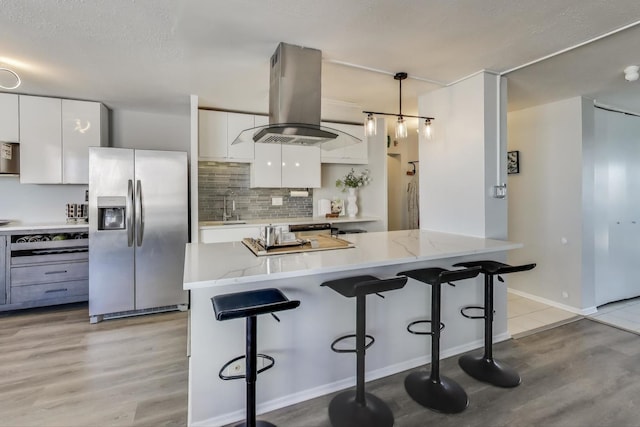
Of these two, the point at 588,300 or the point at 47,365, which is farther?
the point at 588,300

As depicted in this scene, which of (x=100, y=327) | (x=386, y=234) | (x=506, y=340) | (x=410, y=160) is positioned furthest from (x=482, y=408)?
(x=410, y=160)

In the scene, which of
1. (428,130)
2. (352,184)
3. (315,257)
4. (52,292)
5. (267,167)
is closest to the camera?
(315,257)

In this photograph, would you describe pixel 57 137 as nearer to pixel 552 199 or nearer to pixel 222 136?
pixel 222 136

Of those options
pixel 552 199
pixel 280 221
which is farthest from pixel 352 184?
pixel 552 199

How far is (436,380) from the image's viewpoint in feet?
6.97

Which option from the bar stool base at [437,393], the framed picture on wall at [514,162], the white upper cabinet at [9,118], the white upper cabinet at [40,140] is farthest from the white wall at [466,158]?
the white upper cabinet at [9,118]

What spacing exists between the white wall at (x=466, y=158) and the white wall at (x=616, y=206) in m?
1.71

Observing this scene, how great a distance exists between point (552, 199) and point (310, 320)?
3.33m

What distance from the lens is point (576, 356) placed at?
2584mm

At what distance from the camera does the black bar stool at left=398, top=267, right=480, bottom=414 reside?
6.49 ft

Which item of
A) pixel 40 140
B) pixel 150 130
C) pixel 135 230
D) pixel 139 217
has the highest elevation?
pixel 150 130

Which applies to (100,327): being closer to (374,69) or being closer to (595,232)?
(374,69)

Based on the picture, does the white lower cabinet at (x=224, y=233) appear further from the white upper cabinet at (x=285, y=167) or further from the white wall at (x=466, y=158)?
the white wall at (x=466, y=158)

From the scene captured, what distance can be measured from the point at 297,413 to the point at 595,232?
377 centimetres
